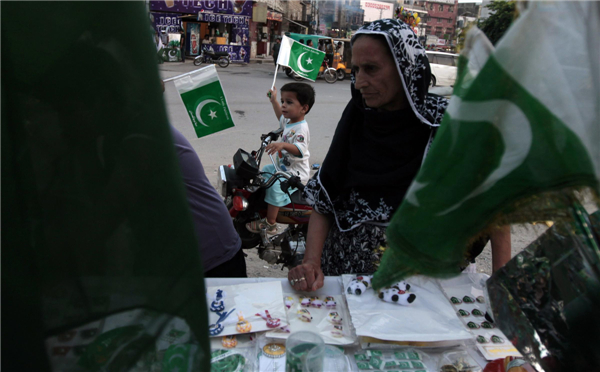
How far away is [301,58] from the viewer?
153 inches

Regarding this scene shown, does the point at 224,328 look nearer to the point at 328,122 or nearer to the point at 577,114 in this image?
the point at 577,114

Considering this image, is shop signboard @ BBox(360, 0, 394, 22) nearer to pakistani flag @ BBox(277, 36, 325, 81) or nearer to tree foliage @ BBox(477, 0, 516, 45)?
pakistani flag @ BBox(277, 36, 325, 81)

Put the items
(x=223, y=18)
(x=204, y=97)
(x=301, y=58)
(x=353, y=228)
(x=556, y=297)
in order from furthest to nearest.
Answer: (x=223, y=18), (x=301, y=58), (x=204, y=97), (x=353, y=228), (x=556, y=297)

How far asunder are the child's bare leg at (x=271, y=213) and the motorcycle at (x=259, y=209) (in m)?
0.06

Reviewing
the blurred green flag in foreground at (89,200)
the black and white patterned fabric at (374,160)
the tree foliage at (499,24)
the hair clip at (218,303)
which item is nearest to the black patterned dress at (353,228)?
the black and white patterned fabric at (374,160)

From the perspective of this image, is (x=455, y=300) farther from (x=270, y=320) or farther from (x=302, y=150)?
(x=302, y=150)

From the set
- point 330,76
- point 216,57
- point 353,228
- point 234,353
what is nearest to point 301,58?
point 353,228

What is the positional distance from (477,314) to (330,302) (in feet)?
1.64

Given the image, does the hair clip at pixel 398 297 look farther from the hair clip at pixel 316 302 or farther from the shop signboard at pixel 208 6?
the shop signboard at pixel 208 6

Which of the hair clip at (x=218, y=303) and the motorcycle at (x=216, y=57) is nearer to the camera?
the hair clip at (x=218, y=303)

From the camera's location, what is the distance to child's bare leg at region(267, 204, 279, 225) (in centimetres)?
295

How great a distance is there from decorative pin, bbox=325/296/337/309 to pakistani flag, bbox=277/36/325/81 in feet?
8.88

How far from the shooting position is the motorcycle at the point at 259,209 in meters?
2.86

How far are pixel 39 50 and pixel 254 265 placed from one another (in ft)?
10.6
